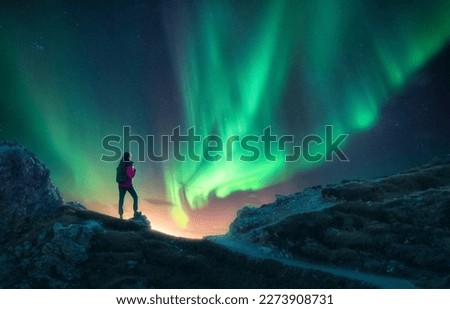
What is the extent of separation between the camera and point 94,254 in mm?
29531

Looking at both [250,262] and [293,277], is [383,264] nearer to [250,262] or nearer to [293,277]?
[293,277]

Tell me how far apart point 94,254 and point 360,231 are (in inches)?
938

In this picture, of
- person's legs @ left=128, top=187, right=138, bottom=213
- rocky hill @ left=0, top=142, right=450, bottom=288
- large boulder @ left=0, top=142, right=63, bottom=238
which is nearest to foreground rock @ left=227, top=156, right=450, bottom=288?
rocky hill @ left=0, top=142, right=450, bottom=288

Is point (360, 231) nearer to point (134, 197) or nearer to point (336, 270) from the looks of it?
point (336, 270)

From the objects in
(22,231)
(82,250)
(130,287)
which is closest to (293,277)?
(130,287)

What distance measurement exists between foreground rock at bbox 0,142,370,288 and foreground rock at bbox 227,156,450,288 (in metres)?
5.50

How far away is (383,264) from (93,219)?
77.6ft

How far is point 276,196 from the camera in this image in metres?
52.4

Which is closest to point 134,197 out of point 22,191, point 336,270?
point 22,191

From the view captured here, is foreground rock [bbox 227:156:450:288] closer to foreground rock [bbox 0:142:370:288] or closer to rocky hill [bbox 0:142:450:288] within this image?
rocky hill [bbox 0:142:450:288]

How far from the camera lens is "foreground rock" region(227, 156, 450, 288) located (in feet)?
103

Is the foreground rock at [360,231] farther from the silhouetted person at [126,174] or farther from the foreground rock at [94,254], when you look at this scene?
the silhouetted person at [126,174]
